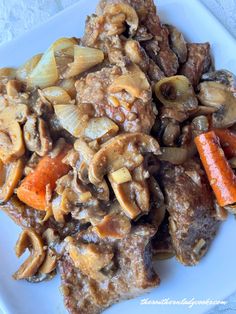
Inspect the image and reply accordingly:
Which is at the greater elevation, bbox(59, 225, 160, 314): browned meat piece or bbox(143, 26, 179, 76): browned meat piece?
bbox(143, 26, 179, 76): browned meat piece

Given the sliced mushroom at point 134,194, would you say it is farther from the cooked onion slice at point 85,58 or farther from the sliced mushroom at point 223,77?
the sliced mushroom at point 223,77

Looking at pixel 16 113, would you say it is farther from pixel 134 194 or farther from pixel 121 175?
pixel 134 194

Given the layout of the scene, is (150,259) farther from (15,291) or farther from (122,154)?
(15,291)

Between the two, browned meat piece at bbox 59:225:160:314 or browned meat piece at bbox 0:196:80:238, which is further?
browned meat piece at bbox 0:196:80:238

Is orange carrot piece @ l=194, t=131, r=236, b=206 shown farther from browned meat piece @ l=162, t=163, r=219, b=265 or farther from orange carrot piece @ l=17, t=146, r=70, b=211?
orange carrot piece @ l=17, t=146, r=70, b=211

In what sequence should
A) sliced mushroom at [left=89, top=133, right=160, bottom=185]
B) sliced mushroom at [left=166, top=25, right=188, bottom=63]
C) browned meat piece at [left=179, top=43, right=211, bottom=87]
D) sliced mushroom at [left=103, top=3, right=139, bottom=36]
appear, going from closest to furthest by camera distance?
1. sliced mushroom at [left=89, top=133, right=160, bottom=185]
2. sliced mushroom at [left=103, top=3, right=139, bottom=36]
3. browned meat piece at [left=179, top=43, right=211, bottom=87]
4. sliced mushroom at [left=166, top=25, right=188, bottom=63]

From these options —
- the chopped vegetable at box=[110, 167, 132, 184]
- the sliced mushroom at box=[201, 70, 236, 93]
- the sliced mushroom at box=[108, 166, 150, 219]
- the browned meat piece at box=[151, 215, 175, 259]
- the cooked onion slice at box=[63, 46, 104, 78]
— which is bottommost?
the browned meat piece at box=[151, 215, 175, 259]

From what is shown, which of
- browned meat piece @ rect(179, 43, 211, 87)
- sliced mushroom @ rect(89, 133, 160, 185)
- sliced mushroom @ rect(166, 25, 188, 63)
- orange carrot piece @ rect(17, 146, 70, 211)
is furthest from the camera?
sliced mushroom @ rect(166, 25, 188, 63)

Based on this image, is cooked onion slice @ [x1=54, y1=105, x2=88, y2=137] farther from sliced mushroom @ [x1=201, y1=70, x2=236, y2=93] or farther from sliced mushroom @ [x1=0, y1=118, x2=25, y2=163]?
sliced mushroom @ [x1=201, y1=70, x2=236, y2=93]

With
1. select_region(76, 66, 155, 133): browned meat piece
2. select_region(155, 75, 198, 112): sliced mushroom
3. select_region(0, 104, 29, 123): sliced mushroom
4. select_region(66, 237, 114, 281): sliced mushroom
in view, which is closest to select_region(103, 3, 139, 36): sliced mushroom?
select_region(76, 66, 155, 133): browned meat piece
